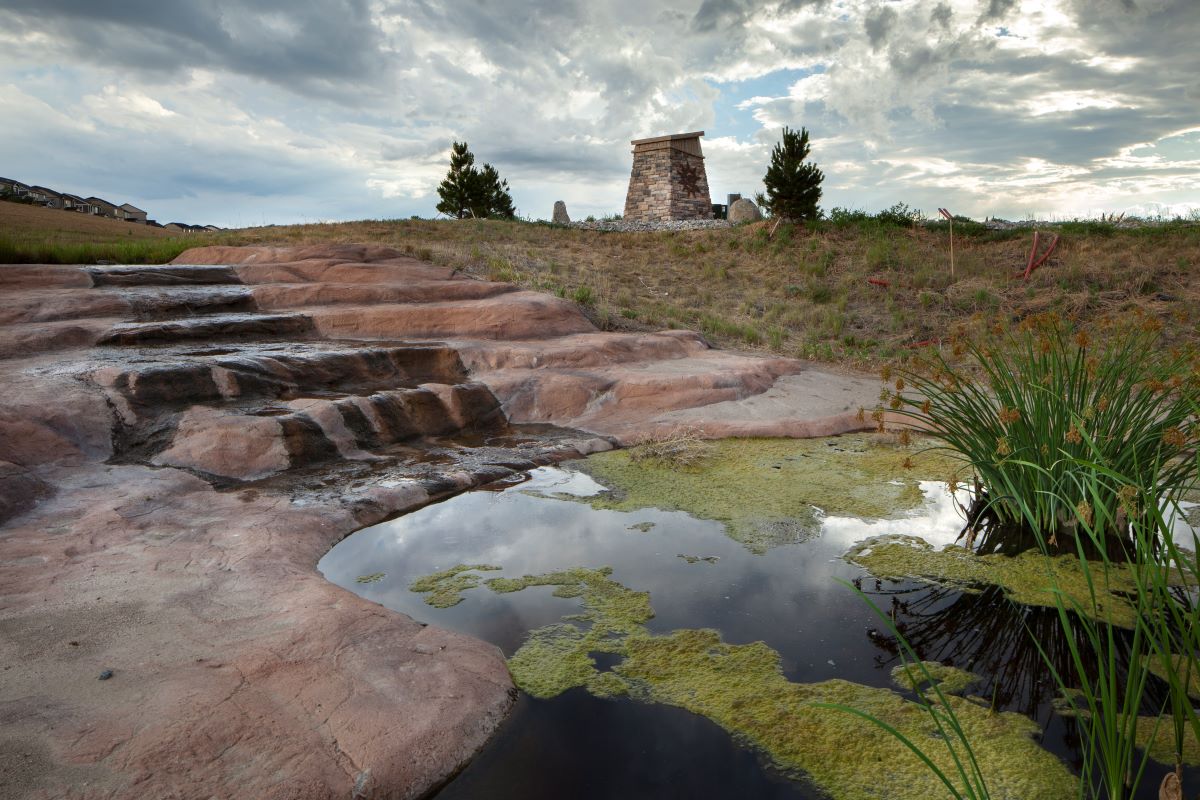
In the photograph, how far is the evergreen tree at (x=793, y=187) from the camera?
18875 millimetres

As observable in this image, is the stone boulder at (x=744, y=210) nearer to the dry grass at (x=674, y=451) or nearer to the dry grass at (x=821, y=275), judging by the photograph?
the dry grass at (x=821, y=275)

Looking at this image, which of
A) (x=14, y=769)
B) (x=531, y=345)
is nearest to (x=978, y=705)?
(x=14, y=769)

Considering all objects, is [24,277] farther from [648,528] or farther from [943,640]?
[943,640]

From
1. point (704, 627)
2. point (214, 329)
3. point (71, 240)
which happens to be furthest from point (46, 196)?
point (704, 627)

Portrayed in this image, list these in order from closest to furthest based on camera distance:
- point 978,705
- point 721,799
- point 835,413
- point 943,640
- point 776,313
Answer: point 721,799
point 978,705
point 943,640
point 835,413
point 776,313

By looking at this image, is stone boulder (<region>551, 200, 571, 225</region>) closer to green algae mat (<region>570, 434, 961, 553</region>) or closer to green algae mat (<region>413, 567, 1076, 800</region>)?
green algae mat (<region>570, 434, 961, 553</region>)

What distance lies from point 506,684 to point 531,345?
19.8 ft

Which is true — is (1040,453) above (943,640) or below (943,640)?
above

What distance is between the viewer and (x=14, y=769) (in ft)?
7.29

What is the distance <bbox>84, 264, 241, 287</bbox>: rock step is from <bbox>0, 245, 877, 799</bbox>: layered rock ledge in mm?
38

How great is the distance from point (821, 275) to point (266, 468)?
12.8m

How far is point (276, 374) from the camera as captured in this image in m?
6.82

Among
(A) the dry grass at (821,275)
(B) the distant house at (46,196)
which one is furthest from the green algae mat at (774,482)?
(B) the distant house at (46,196)

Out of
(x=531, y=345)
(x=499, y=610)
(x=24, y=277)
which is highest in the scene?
(x=24, y=277)
